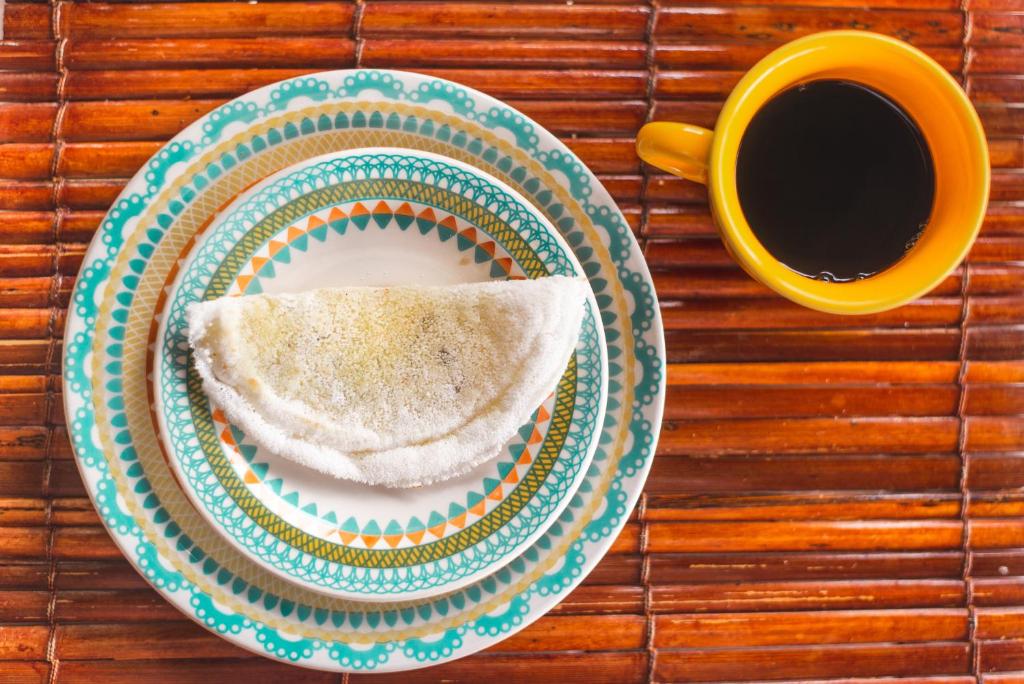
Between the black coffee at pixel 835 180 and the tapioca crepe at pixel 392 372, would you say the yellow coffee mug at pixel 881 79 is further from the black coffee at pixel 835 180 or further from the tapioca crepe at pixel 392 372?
the tapioca crepe at pixel 392 372

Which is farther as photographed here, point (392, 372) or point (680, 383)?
point (680, 383)

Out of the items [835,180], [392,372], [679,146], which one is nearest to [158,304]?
[392,372]

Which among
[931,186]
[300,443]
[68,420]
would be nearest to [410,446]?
[300,443]

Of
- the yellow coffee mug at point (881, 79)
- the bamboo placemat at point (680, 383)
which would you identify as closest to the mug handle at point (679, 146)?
the yellow coffee mug at point (881, 79)

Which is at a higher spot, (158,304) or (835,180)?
(835,180)

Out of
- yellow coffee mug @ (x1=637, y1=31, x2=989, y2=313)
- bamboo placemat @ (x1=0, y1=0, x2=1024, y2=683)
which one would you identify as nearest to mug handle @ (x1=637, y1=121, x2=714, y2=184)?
yellow coffee mug @ (x1=637, y1=31, x2=989, y2=313)

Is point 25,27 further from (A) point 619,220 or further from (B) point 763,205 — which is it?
(B) point 763,205

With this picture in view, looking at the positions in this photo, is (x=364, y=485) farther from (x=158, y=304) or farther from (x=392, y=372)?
(x=158, y=304)

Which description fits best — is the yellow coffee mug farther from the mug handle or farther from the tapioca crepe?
the tapioca crepe
